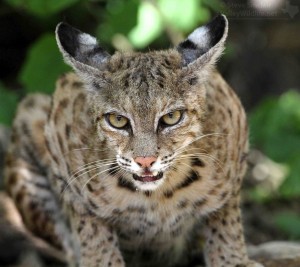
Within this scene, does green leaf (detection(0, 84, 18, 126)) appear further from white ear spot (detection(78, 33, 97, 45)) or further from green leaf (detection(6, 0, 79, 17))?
white ear spot (detection(78, 33, 97, 45))

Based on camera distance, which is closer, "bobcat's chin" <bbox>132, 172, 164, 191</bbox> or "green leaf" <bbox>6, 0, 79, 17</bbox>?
"bobcat's chin" <bbox>132, 172, 164, 191</bbox>

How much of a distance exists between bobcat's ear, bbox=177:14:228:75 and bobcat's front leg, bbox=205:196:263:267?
1.14 m

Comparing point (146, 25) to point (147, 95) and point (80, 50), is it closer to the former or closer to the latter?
point (80, 50)

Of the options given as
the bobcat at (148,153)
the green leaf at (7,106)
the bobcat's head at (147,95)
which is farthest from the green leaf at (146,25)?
the bobcat's head at (147,95)

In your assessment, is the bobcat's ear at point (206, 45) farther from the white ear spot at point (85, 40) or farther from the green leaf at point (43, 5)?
the green leaf at point (43, 5)

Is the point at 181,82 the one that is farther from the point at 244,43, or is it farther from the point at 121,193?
the point at 244,43

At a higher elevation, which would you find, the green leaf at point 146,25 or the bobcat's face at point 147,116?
the green leaf at point 146,25

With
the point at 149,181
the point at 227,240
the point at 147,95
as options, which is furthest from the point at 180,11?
the point at 149,181

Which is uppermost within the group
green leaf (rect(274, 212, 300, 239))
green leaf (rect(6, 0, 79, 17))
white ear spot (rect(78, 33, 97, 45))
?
green leaf (rect(6, 0, 79, 17))

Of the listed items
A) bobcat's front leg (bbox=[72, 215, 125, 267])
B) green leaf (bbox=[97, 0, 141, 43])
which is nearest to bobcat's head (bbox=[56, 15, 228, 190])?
bobcat's front leg (bbox=[72, 215, 125, 267])

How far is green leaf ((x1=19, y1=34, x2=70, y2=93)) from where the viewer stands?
856 cm

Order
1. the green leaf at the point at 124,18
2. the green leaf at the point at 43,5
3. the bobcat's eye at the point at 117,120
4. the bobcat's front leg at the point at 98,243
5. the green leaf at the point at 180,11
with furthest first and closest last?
the green leaf at the point at 124,18 < the green leaf at the point at 43,5 < the green leaf at the point at 180,11 < the bobcat's front leg at the point at 98,243 < the bobcat's eye at the point at 117,120

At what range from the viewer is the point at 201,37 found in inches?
243

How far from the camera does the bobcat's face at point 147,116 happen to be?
5816 mm
